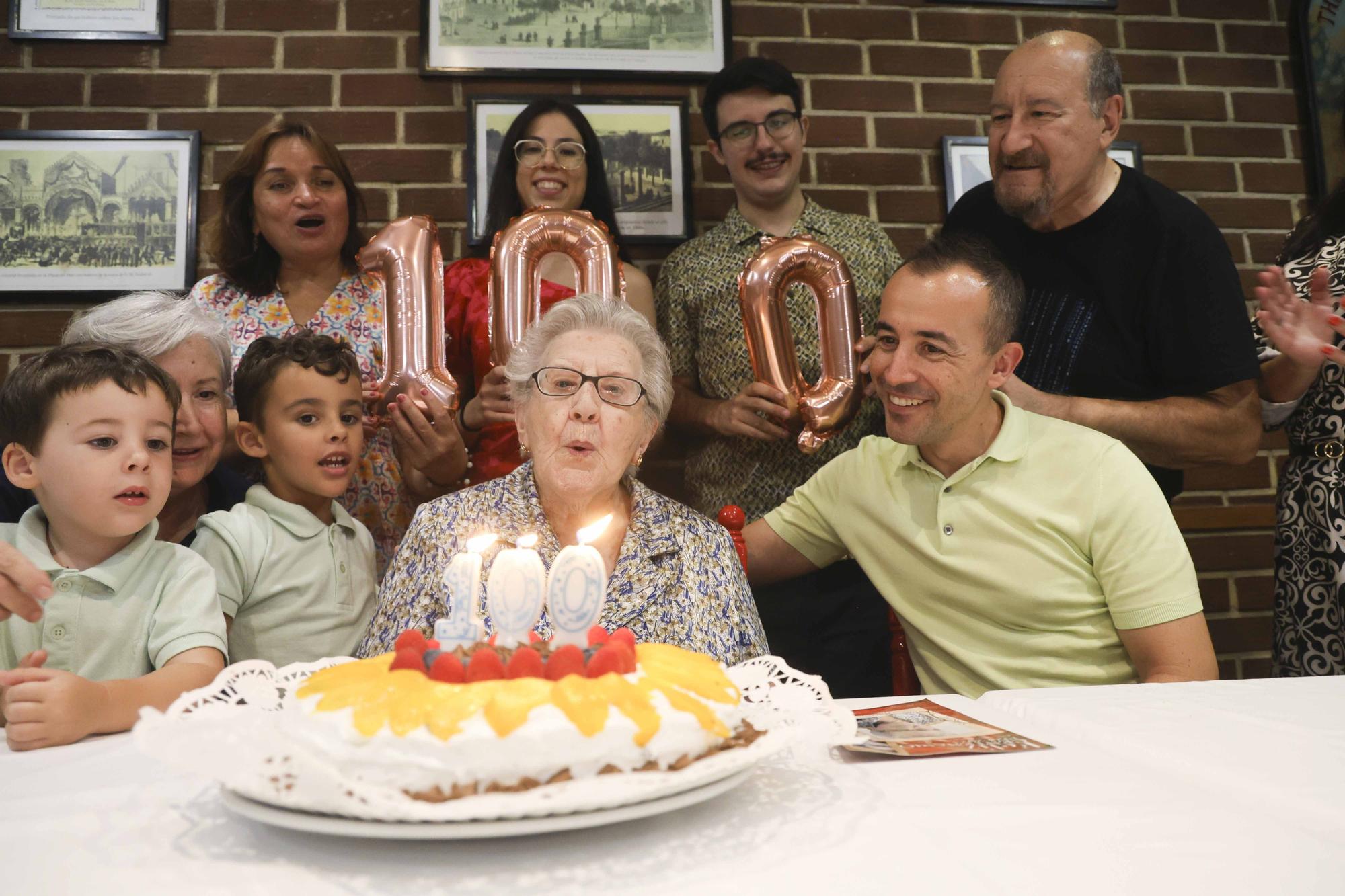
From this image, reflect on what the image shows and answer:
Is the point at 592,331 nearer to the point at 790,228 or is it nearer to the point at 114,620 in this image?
the point at 114,620

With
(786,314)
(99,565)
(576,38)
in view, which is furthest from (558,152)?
(99,565)

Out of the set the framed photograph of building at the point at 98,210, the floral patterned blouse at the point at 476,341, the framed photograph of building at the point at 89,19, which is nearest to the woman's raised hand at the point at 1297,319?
the floral patterned blouse at the point at 476,341

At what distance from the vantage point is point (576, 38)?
3.47m

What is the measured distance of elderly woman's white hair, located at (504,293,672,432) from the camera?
6.82 ft

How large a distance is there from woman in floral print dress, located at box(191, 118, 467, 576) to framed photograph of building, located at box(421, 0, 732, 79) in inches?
36.1

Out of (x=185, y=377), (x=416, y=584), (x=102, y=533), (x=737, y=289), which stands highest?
(x=737, y=289)

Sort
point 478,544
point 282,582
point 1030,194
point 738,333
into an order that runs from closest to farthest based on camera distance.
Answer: point 478,544
point 282,582
point 1030,194
point 738,333

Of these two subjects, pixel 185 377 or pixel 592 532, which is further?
pixel 185 377

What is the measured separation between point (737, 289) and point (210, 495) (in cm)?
160

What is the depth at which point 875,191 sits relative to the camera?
12.0 ft

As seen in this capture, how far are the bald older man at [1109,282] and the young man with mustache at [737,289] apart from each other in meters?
0.52

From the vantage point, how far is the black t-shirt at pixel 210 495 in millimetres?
1970

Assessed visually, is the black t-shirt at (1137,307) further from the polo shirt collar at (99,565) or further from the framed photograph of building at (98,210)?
the framed photograph of building at (98,210)

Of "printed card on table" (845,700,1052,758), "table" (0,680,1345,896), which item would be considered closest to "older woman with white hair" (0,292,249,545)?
"table" (0,680,1345,896)
